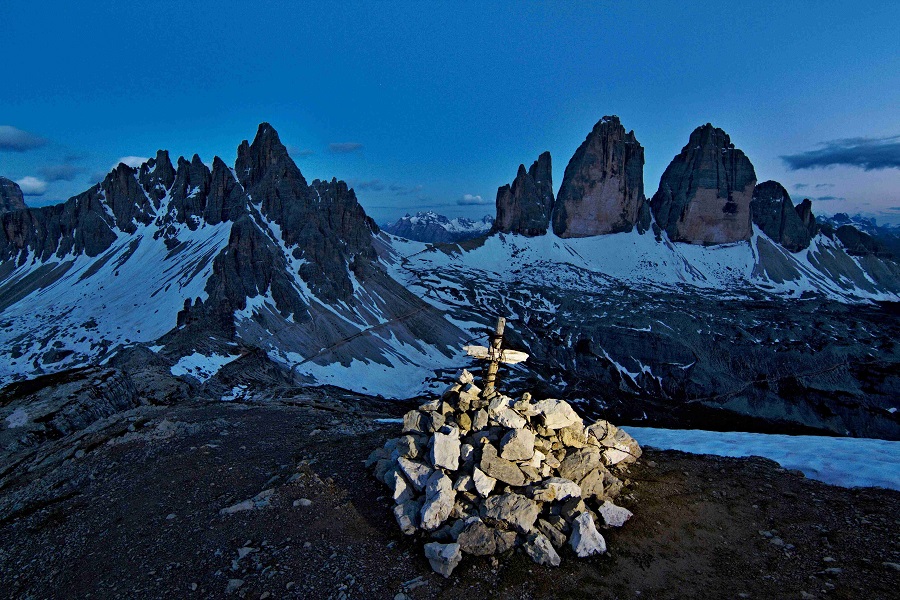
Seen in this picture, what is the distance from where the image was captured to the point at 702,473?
44.3 feet

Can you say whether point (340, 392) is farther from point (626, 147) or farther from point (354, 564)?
point (626, 147)

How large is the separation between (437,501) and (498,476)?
171 cm

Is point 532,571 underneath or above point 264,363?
above

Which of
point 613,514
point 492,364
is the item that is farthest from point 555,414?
point 613,514

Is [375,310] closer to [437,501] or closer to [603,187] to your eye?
[437,501]

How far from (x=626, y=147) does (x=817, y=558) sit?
208091 mm

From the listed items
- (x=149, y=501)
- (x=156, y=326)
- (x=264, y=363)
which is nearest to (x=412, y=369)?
(x=264, y=363)

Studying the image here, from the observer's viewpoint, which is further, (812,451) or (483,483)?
(812,451)

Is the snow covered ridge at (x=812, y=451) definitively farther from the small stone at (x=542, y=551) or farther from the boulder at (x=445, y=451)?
the boulder at (x=445, y=451)

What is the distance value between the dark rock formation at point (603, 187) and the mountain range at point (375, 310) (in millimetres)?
2166

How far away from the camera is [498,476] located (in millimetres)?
10977

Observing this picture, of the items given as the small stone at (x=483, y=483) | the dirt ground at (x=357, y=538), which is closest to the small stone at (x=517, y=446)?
the small stone at (x=483, y=483)

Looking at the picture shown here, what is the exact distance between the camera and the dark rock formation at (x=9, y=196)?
168 m

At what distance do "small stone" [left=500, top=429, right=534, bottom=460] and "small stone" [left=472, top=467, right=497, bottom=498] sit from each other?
0.73m
